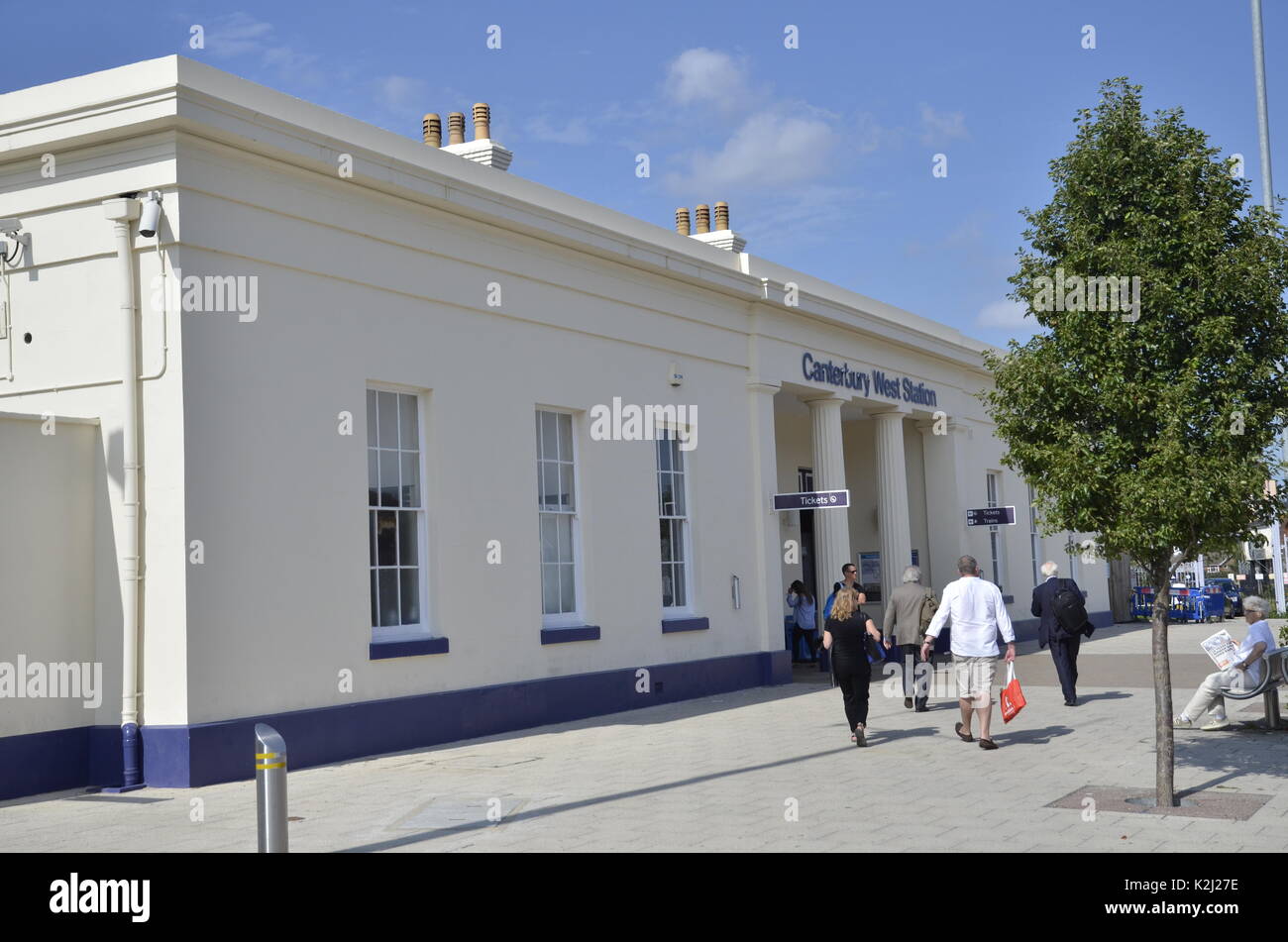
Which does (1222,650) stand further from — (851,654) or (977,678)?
(851,654)

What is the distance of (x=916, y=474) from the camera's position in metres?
25.7

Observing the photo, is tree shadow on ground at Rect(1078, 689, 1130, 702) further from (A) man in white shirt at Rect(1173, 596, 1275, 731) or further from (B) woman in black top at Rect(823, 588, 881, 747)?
(B) woman in black top at Rect(823, 588, 881, 747)

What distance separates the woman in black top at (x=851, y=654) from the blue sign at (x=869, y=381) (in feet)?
26.6

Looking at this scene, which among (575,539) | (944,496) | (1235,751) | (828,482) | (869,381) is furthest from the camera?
(944,496)

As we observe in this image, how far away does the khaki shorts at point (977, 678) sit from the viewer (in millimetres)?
11945

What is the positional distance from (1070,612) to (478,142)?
882 cm

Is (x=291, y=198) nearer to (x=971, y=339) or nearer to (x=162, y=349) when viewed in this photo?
(x=162, y=349)

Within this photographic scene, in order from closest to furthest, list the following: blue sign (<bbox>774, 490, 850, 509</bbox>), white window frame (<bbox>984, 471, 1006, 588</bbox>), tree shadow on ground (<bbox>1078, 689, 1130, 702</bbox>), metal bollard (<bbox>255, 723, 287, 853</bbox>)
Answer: metal bollard (<bbox>255, 723, 287, 853</bbox>) < tree shadow on ground (<bbox>1078, 689, 1130, 702</bbox>) < blue sign (<bbox>774, 490, 850, 509</bbox>) < white window frame (<bbox>984, 471, 1006, 588</bbox>)

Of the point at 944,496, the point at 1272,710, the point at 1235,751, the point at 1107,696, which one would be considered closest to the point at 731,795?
the point at 1235,751

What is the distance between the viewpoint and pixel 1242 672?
478 inches

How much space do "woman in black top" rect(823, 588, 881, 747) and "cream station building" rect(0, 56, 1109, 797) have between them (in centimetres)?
347

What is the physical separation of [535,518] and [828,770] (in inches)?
197

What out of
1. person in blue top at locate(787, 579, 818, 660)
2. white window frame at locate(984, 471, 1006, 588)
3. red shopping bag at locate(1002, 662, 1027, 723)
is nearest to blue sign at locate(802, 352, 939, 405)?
white window frame at locate(984, 471, 1006, 588)

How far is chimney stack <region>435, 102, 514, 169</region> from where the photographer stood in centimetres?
1529
